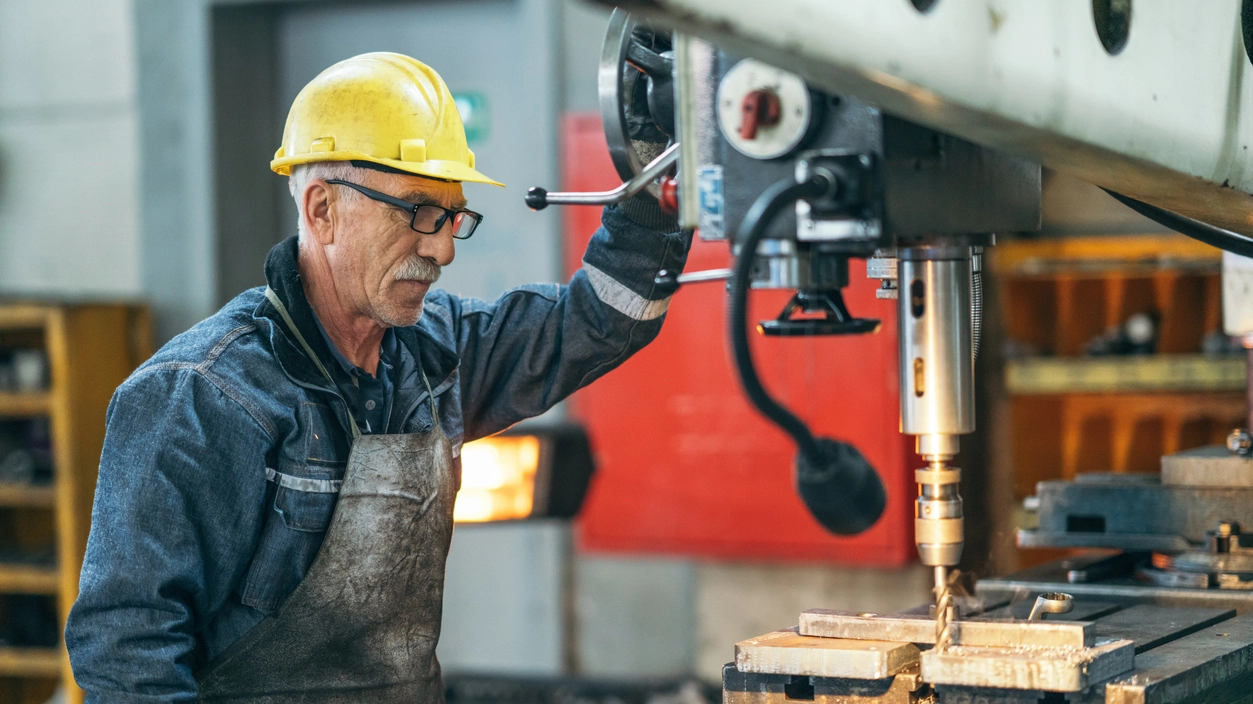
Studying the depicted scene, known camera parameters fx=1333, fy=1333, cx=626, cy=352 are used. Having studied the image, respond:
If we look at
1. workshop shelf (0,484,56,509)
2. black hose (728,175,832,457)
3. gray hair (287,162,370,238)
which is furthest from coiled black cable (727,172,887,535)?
workshop shelf (0,484,56,509)

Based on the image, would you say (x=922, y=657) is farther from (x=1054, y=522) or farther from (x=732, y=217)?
(x=1054, y=522)

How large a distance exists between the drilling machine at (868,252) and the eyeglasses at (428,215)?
26cm

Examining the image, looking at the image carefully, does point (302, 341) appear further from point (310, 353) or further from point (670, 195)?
point (670, 195)

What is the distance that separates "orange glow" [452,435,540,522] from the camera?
2988 mm

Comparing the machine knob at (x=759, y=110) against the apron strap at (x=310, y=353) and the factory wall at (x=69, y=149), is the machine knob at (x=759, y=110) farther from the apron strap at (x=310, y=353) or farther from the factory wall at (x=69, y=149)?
the factory wall at (x=69, y=149)

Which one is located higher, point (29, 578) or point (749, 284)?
point (749, 284)

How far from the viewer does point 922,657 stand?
1.17 metres

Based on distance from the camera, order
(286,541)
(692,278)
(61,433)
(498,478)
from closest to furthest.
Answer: (692,278)
(286,541)
(498,478)
(61,433)

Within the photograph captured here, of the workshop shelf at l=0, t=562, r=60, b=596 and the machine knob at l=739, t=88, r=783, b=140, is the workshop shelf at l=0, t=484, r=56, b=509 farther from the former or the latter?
the machine knob at l=739, t=88, r=783, b=140

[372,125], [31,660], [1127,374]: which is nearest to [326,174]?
[372,125]

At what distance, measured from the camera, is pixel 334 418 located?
1600 millimetres

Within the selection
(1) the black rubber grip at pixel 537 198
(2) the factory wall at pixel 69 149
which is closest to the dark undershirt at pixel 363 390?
(1) the black rubber grip at pixel 537 198

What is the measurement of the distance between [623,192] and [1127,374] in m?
2.58

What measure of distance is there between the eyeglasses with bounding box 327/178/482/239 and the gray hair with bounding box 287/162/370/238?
0.01m
